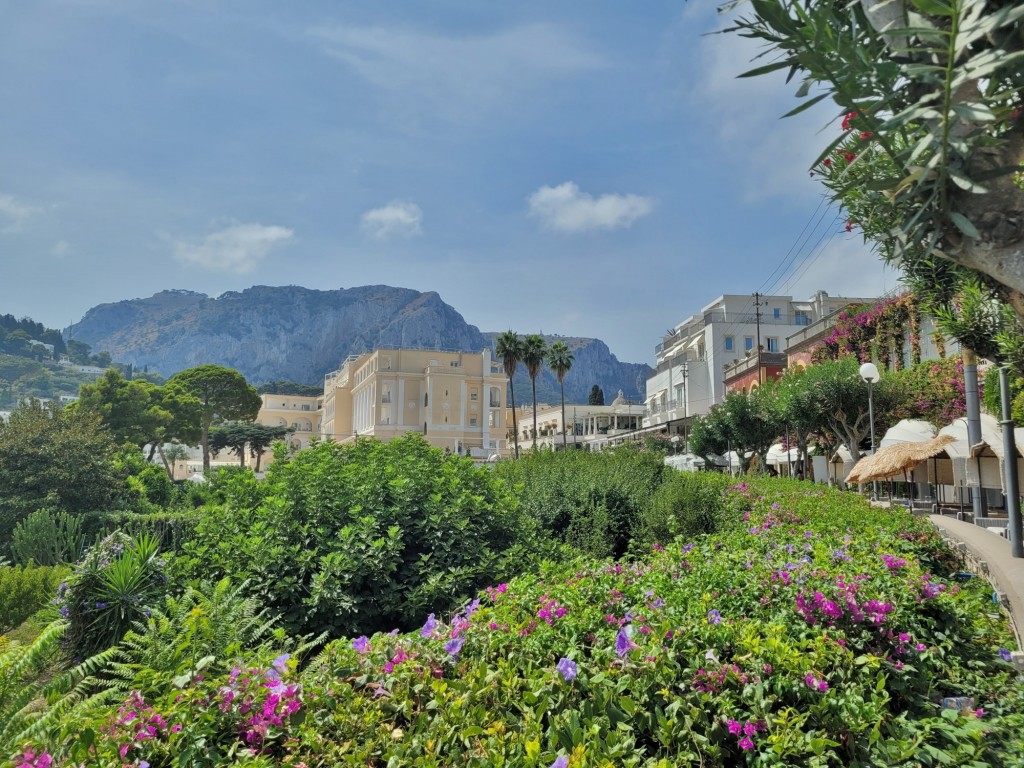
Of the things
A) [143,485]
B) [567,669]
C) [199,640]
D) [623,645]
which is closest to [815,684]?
[623,645]

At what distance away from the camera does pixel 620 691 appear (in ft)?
9.30

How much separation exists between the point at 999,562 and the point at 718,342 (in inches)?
1877

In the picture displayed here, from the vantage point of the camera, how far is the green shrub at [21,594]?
11438 millimetres

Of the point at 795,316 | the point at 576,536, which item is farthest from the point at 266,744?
the point at 795,316

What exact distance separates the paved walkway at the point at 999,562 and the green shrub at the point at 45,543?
1911cm

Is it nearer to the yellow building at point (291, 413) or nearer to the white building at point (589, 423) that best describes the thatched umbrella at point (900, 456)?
the white building at point (589, 423)

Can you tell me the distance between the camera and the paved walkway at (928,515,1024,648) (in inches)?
218

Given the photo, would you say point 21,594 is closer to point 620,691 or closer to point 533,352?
point 620,691

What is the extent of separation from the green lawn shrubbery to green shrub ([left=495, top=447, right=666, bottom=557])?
494 centimetres

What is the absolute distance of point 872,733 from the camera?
2695mm

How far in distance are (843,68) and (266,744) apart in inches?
124

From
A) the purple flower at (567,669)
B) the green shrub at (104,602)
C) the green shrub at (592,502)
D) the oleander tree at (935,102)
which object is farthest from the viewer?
the green shrub at (592,502)

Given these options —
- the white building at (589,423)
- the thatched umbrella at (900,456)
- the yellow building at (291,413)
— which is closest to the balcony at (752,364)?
the white building at (589,423)

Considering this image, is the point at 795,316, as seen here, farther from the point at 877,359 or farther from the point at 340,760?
the point at 340,760
